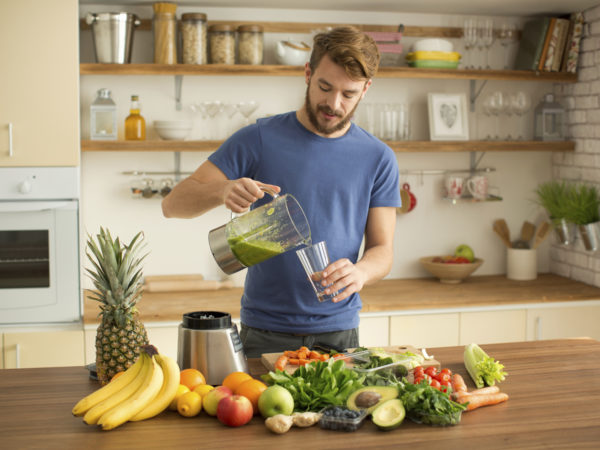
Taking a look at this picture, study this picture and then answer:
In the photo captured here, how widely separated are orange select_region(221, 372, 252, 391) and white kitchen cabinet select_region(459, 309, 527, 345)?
2.18 metres

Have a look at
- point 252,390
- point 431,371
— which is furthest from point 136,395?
point 431,371

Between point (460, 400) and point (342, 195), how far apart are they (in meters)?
0.84

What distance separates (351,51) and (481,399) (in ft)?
3.40

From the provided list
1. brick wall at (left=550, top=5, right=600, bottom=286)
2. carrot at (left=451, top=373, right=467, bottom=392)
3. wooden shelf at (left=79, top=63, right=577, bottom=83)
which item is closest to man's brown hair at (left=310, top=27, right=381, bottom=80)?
carrot at (left=451, top=373, right=467, bottom=392)

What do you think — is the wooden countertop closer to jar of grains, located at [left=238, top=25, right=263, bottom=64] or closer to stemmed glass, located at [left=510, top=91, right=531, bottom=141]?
stemmed glass, located at [left=510, top=91, right=531, bottom=141]

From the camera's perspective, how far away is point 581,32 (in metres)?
4.06

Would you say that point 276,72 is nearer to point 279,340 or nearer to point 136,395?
point 279,340

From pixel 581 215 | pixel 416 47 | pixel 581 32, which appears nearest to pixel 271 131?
pixel 416 47

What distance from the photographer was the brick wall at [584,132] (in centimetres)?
398

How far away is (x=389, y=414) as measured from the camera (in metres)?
1.62

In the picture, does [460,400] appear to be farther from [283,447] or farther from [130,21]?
[130,21]

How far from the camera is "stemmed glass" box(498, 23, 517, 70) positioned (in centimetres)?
405

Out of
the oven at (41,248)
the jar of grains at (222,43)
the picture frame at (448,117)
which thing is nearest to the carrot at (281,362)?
the oven at (41,248)

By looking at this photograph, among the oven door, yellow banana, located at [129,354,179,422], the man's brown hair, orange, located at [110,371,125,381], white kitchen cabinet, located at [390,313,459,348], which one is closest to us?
yellow banana, located at [129,354,179,422]
